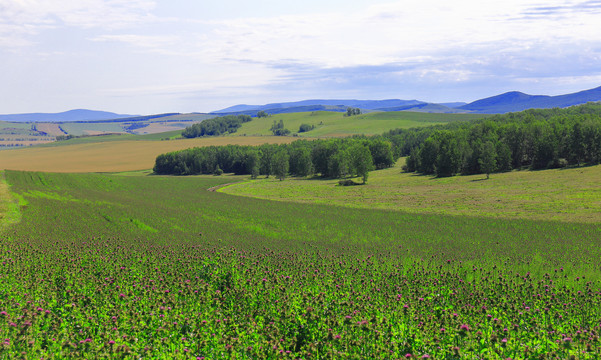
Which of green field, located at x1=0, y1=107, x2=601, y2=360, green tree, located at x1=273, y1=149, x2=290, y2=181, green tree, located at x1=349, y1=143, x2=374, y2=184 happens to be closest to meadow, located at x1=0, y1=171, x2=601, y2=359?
green field, located at x1=0, y1=107, x2=601, y2=360

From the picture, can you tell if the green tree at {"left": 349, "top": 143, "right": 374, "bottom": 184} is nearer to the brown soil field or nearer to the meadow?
the meadow

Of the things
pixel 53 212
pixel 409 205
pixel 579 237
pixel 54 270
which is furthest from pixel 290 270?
pixel 409 205

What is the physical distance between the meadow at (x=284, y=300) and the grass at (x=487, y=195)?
2160 centimetres

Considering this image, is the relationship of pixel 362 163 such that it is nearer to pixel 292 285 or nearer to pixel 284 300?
pixel 292 285

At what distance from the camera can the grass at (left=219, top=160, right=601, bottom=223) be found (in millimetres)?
50431

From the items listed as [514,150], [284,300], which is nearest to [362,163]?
[514,150]

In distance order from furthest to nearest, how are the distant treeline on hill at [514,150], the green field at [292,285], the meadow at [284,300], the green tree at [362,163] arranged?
the green tree at [362,163], the distant treeline on hill at [514,150], the green field at [292,285], the meadow at [284,300]

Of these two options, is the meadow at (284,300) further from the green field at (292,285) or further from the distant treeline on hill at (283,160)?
the distant treeline on hill at (283,160)

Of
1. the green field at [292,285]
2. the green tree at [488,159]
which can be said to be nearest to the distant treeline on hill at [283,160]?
the green tree at [488,159]

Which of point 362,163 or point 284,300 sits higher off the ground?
point 284,300

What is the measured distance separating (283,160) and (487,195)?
220 feet

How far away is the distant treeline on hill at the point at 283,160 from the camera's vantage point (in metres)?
Answer: 118

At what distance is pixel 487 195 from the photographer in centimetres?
6712

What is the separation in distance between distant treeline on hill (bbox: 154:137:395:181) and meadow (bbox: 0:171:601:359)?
77.0 meters
